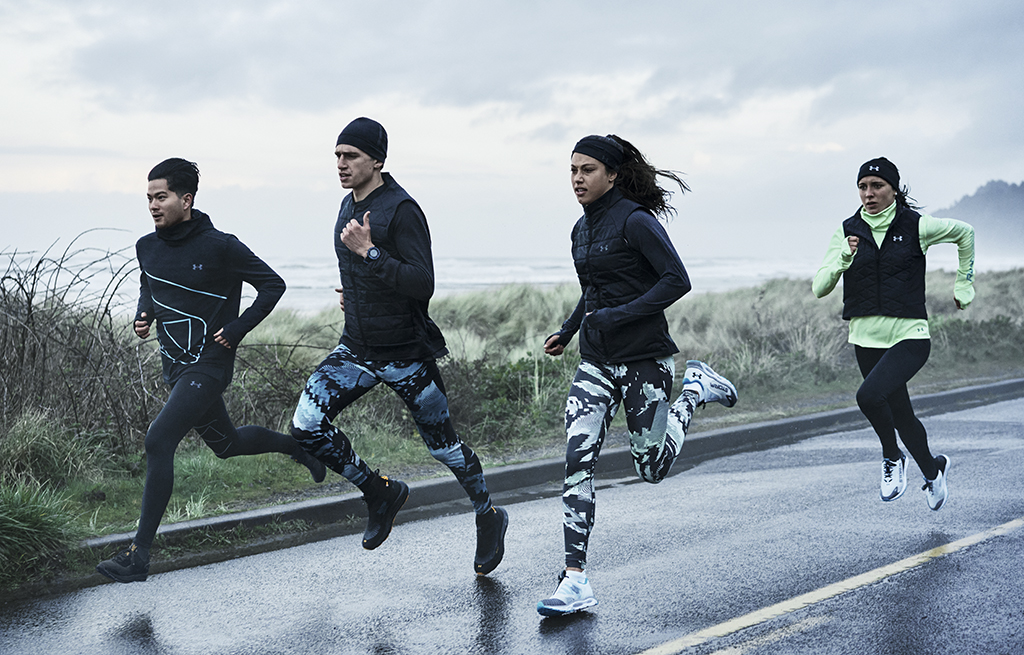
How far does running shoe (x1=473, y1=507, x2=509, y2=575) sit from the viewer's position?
5.12 meters

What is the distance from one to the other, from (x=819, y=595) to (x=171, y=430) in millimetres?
3151

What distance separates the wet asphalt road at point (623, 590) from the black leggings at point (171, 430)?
1.38 feet

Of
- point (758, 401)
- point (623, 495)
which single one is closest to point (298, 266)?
point (758, 401)

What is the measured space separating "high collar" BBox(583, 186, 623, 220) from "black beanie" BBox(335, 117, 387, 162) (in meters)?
1.02

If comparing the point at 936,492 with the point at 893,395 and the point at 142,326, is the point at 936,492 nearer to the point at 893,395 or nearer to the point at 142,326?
the point at 893,395

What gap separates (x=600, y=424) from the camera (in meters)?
4.66

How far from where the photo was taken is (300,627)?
14.4ft

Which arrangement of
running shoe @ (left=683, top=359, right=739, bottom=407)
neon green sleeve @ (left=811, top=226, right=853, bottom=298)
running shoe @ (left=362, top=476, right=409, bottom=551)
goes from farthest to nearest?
neon green sleeve @ (left=811, top=226, right=853, bottom=298), running shoe @ (left=683, top=359, right=739, bottom=407), running shoe @ (left=362, top=476, right=409, bottom=551)

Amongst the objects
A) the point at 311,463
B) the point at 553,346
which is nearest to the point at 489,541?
the point at 553,346

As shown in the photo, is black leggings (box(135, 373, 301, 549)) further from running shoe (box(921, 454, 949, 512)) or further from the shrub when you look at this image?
running shoe (box(921, 454, 949, 512))

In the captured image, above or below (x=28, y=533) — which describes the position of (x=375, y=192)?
above

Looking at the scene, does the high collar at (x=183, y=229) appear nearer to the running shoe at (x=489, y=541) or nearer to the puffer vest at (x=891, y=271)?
the running shoe at (x=489, y=541)

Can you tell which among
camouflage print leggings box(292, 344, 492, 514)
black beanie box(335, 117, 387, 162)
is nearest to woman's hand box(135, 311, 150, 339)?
camouflage print leggings box(292, 344, 492, 514)

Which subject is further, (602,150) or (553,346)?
(553,346)
